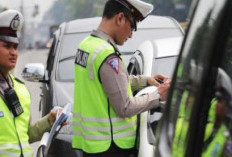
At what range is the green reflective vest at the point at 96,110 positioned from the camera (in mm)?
3477

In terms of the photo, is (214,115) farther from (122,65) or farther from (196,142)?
(122,65)

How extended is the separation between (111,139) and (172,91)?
110cm

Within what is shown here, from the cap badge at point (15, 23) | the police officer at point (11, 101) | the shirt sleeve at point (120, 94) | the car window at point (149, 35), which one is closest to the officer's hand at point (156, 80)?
the shirt sleeve at point (120, 94)

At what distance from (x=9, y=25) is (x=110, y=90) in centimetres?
60

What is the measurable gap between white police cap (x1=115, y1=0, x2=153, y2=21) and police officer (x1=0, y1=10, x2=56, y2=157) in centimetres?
60

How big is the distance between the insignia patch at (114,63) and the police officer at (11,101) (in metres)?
0.45

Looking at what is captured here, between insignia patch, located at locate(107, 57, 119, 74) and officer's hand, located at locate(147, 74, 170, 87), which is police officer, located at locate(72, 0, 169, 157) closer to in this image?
insignia patch, located at locate(107, 57, 119, 74)

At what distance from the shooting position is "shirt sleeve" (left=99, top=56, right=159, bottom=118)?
3404 mm

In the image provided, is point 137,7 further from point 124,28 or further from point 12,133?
point 12,133

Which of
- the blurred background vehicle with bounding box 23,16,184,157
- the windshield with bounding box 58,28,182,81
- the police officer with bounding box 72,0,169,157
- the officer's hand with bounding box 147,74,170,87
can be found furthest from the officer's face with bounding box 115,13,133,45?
the windshield with bounding box 58,28,182,81

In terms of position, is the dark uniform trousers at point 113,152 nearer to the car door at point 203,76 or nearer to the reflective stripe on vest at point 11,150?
the reflective stripe on vest at point 11,150

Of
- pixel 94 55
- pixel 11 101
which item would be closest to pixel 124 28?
pixel 94 55

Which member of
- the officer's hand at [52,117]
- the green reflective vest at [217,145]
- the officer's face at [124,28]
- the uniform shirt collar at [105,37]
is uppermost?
the green reflective vest at [217,145]

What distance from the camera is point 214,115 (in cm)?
178
